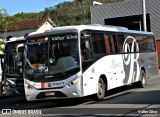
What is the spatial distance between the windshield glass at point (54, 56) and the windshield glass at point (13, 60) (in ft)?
11.5

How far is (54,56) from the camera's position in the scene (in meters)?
14.5

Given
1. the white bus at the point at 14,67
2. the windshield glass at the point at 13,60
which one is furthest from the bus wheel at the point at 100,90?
the windshield glass at the point at 13,60

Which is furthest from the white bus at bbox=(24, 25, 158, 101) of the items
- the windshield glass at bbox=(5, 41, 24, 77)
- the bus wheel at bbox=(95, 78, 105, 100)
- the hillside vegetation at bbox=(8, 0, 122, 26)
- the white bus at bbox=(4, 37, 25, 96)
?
the hillside vegetation at bbox=(8, 0, 122, 26)

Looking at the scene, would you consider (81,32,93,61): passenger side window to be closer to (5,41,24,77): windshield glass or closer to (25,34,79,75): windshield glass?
(25,34,79,75): windshield glass

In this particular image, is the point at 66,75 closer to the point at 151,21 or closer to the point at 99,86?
the point at 99,86

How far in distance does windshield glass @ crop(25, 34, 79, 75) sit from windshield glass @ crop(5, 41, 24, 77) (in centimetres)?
349

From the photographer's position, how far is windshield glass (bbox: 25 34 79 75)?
14281 millimetres

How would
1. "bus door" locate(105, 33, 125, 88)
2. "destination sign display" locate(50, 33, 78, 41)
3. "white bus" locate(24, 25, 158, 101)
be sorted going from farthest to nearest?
"bus door" locate(105, 33, 125, 88)
"destination sign display" locate(50, 33, 78, 41)
"white bus" locate(24, 25, 158, 101)

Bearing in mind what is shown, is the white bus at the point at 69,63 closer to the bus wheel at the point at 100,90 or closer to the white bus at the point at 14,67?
the bus wheel at the point at 100,90

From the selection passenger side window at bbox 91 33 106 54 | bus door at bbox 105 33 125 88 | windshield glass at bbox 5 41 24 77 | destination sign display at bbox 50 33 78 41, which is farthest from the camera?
windshield glass at bbox 5 41 24 77

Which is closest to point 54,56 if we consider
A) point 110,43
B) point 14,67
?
point 110,43

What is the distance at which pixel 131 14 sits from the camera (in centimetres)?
4953

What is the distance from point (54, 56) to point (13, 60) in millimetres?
4784

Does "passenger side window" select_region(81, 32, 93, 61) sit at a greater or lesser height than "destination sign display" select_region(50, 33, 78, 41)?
lesser
